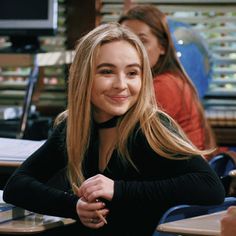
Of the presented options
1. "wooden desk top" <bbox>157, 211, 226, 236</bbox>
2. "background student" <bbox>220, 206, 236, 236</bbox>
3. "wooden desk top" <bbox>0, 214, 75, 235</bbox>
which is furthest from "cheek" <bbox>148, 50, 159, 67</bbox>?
"background student" <bbox>220, 206, 236, 236</bbox>

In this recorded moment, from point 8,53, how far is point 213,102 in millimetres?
1238

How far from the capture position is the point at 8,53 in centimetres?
432

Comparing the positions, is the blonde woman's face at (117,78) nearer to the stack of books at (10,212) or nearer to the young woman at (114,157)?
the young woman at (114,157)

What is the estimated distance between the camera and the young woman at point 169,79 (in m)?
3.44

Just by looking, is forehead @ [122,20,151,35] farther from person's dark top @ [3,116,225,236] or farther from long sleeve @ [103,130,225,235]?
long sleeve @ [103,130,225,235]

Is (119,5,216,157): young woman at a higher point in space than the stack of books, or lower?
higher

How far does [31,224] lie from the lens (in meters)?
2.25

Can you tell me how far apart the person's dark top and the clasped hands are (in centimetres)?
3

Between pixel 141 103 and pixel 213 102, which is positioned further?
pixel 213 102

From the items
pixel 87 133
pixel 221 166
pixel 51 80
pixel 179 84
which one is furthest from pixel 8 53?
pixel 87 133

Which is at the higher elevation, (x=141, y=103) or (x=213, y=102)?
(x=141, y=103)

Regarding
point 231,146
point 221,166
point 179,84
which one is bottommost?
point 231,146

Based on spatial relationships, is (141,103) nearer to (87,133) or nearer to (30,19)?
(87,133)

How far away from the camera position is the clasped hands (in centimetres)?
220
